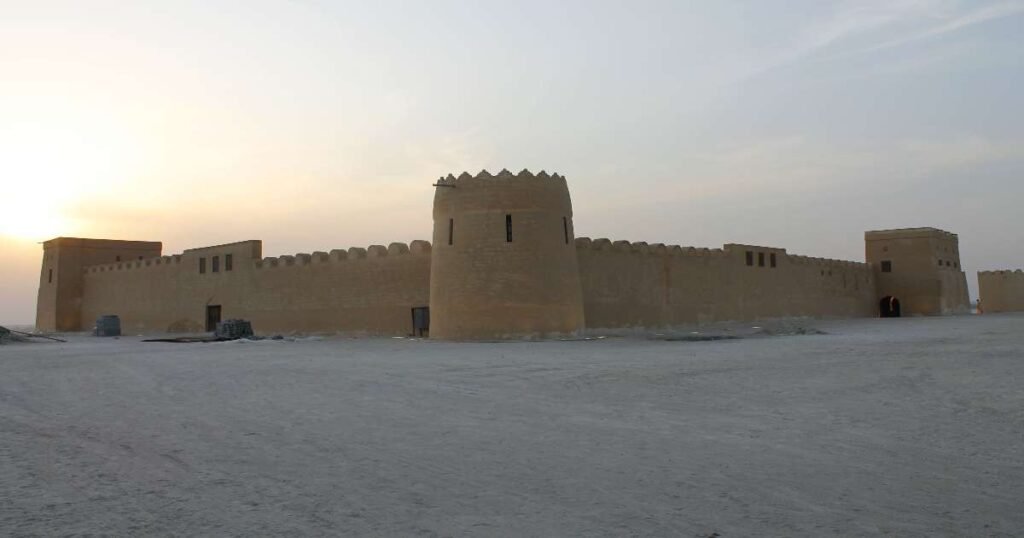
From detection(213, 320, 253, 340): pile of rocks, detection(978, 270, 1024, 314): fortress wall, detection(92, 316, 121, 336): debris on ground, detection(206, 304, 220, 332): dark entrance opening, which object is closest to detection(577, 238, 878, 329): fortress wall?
detection(213, 320, 253, 340): pile of rocks

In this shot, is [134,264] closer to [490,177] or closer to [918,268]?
[490,177]

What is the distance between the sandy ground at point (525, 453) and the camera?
3561 millimetres

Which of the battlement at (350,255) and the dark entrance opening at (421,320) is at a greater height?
the battlement at (350,255)

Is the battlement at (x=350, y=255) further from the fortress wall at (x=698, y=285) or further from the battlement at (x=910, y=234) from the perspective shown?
the battlement at (x=910, y=234)

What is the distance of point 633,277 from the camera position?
76.4 ft

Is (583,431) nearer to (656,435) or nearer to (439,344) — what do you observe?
(656,435)

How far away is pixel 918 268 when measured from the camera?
38438 mm

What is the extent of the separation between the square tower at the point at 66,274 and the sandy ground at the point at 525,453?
101 feet

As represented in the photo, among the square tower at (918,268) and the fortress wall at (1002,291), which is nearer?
the square tower at (918,268)

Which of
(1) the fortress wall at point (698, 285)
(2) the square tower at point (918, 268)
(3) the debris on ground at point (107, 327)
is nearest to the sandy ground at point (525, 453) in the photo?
(1) the fortress wall at point (698, 285)

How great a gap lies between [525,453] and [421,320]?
54.2 ft

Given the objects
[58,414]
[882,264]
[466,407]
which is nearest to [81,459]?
[58,414]

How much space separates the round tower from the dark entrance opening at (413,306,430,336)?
1514 mm

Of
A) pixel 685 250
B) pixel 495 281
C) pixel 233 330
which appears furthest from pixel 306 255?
pixel 685 250
